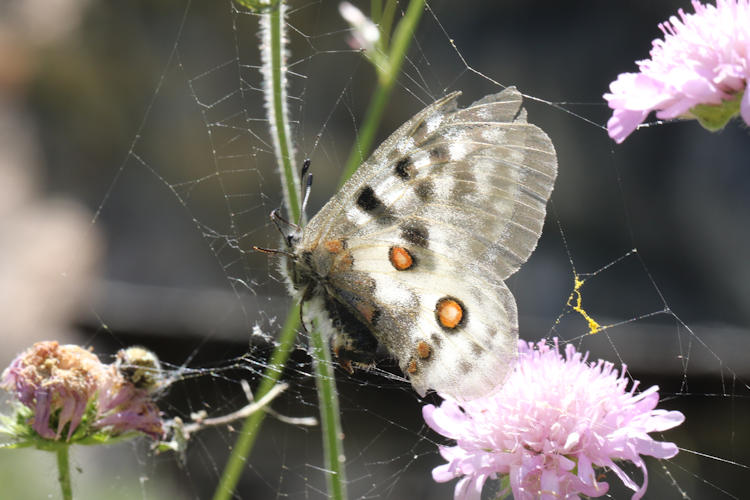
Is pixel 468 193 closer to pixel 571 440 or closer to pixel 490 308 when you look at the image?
pixel 490 308

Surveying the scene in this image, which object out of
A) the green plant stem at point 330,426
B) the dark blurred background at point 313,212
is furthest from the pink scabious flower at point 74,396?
the dark blurred background at point 313,212

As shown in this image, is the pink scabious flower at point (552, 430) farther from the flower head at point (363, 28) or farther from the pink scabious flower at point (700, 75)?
the flower head at point (363, 28)

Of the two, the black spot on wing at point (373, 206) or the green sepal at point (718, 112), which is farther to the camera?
the black spot on wing at point (373, 206)

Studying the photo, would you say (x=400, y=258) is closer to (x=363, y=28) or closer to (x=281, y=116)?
(x=281, y=116)

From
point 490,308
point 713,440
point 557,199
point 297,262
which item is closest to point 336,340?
point 297,262

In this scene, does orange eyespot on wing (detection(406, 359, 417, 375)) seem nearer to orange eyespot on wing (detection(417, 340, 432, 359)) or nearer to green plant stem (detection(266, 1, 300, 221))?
orange eyespot on wing (detection(417, 340, 432, 359))

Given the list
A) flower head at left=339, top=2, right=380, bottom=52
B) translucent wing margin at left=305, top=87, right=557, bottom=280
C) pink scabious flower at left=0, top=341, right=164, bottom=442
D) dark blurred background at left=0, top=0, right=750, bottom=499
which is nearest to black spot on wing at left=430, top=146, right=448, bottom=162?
translucent wing margin at left=305, top=87, right=557, bottom=280

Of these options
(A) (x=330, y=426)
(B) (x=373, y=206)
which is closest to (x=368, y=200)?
(B) (x=373, y=206)
